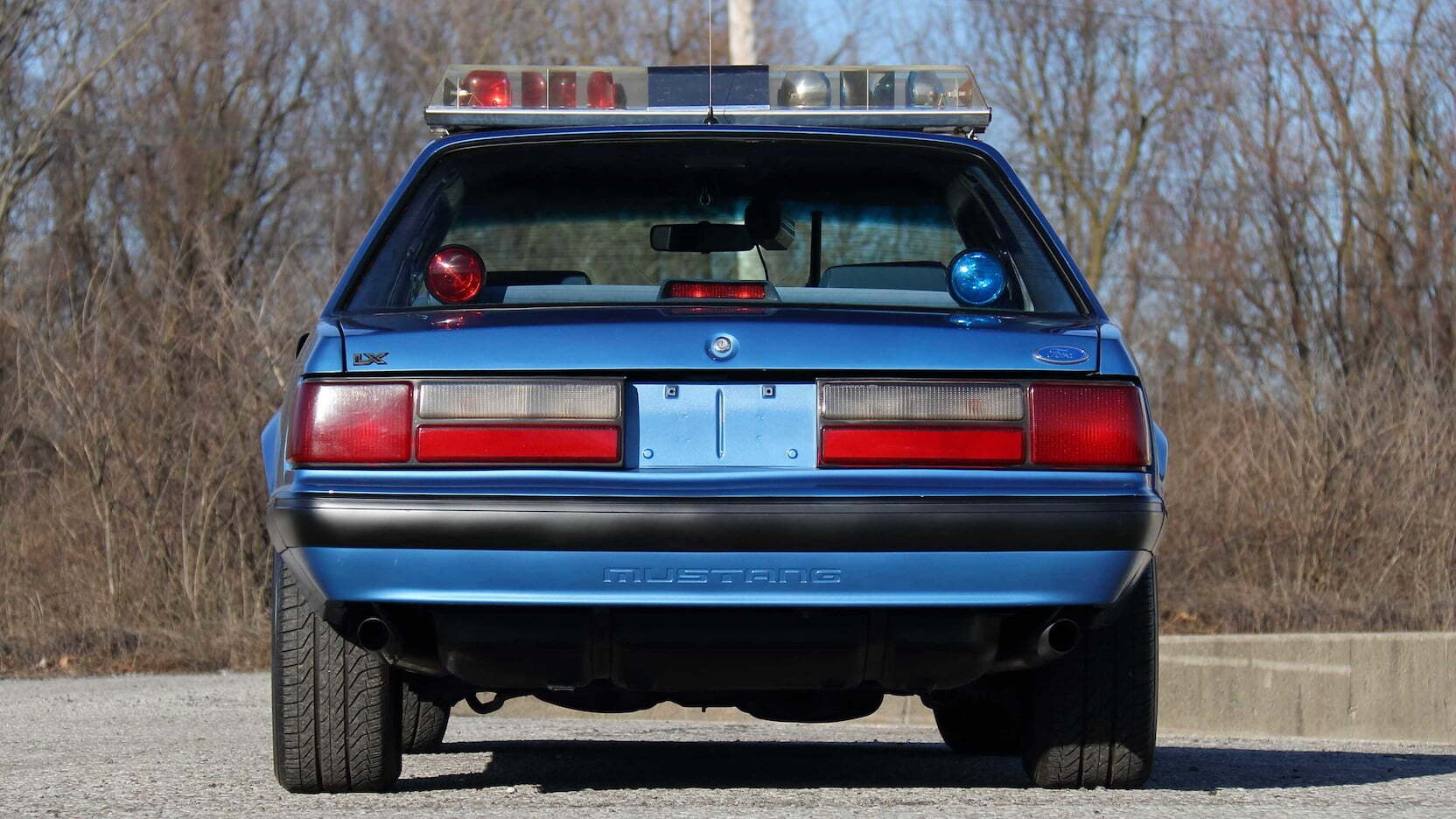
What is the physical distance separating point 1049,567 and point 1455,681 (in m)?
5.56

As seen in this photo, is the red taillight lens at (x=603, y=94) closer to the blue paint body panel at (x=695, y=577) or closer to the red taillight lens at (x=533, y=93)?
the red taillight lens at (x=533, y=93)

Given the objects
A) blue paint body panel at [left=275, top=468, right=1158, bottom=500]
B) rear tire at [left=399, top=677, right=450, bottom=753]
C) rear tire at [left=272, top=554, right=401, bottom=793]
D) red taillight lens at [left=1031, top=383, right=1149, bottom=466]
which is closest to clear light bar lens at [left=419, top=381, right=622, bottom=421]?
blue paint body panel at [left=275, top=468, right=1158, bottom=500]

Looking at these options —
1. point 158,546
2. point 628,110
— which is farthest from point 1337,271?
point 628,110

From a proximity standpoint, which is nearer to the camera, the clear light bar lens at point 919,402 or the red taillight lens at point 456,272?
the clear light bar lens at point 919,402

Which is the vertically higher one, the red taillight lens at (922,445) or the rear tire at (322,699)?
the red taillight lens at (922,445)

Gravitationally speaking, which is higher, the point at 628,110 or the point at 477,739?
the point at 628,110

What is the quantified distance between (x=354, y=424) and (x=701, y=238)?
1.27 m

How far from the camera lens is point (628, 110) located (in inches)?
182

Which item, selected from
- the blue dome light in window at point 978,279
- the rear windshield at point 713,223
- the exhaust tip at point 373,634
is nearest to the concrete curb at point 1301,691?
the rear windshield at point 713,223

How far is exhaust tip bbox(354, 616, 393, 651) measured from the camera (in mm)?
3752

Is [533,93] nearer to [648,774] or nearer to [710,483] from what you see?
[710,483]

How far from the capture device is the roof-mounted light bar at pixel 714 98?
4586 mm

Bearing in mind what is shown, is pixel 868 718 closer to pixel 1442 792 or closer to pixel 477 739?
pixel 477 739

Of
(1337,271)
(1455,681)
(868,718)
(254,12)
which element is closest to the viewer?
(1455,681)
